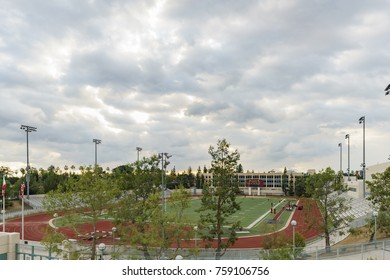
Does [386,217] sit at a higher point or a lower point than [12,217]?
higher

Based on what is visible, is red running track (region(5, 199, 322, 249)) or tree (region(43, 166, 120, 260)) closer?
tree (region(43, 166, 120, 260))

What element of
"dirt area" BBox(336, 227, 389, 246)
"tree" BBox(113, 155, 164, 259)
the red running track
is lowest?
the red running track

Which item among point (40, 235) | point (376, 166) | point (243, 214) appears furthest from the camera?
point (376, 166)

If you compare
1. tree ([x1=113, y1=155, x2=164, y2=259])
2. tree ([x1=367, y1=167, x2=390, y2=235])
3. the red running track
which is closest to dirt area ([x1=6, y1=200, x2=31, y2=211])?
the red running track

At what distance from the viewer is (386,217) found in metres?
27.3

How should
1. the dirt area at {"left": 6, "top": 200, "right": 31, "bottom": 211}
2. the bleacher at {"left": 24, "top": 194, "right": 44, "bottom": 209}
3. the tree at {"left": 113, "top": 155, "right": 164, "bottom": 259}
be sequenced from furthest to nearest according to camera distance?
the bleacher at {"left": 24, "top": 194, "right": 44, "bottom": 209} < the dirt area at {"left": 6, "top": 200, "right": 31, "bottom": 211} < the tree at {"left": 113, "top": 155, "right": 164, "bottom": 259}

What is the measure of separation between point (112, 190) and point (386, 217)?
67.2 ft

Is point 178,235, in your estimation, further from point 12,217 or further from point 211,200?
point 12,217

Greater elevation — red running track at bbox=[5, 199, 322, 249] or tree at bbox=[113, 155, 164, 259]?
tree at bbox=[113, 155, 164, 259]

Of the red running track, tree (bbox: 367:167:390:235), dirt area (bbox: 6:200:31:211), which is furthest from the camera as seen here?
dirt area (bbox: 6:200:31:211)

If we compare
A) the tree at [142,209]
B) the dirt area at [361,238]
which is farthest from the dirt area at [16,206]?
the dirt area at [361,238]

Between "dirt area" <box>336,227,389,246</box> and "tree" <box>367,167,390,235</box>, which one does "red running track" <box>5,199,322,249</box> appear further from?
"tree" <box>367,167,390,235</box>

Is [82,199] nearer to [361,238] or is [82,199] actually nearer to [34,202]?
[361,238]
